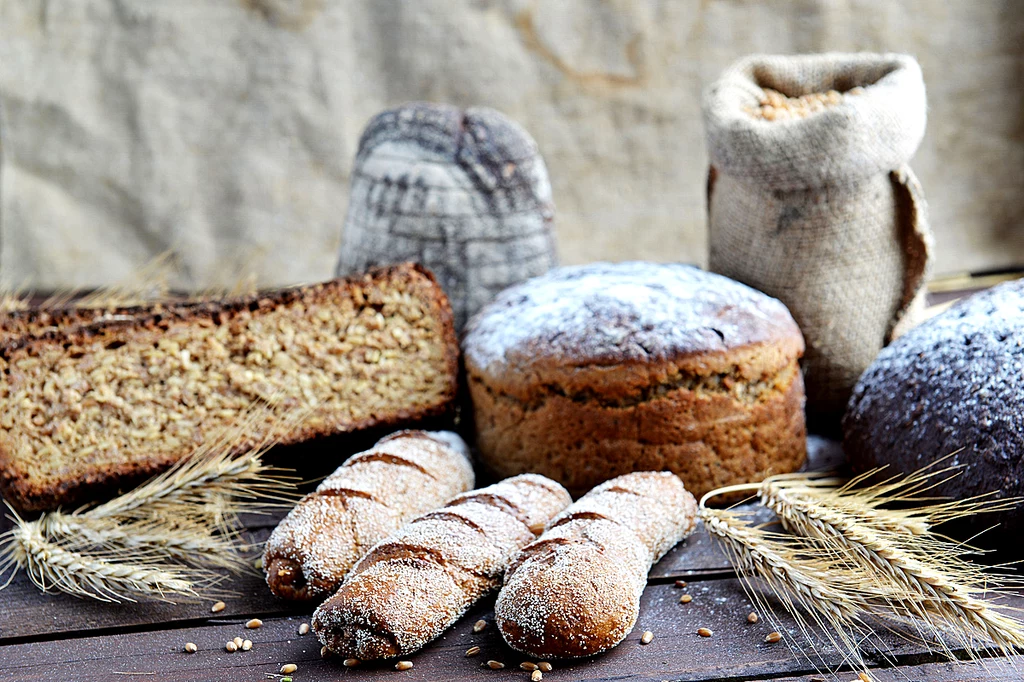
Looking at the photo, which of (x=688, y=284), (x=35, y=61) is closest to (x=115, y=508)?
(x=688, y=284)

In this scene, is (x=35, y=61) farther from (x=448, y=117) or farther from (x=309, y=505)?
(x=309, y=505)

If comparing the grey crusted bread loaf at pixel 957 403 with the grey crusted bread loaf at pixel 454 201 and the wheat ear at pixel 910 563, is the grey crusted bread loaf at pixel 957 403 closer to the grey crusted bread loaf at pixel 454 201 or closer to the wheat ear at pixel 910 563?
the wheat ear at pixel 910 563

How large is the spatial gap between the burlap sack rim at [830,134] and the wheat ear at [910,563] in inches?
28.6

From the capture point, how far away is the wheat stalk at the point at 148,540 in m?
1.60

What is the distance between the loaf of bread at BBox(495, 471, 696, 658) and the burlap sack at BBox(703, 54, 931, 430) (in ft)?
2.75

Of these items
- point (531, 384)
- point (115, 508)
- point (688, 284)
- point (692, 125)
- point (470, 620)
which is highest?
point (692, 125)

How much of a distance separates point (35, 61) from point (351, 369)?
2208 millimetres

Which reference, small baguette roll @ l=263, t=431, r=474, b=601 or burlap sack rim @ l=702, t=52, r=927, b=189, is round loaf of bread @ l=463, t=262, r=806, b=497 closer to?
small baguette roll @ l=263, t=431, r=474, b=601

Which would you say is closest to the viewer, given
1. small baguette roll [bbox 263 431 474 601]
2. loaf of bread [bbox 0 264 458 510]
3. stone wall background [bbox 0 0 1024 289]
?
small baguette roll [bbox 263 431 474 601]

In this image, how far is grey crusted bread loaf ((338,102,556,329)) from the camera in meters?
2.30

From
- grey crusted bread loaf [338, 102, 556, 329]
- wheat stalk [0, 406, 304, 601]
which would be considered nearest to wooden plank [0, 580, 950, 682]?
wheat stalk [0, 406, 304, 601]

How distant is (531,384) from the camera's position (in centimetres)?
189

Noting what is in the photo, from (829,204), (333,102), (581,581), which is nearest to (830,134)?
(829,204)

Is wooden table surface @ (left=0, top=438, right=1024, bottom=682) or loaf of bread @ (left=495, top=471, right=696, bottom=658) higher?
loaf of bread @ (left=495, top=471, right=696, bottom=658)
